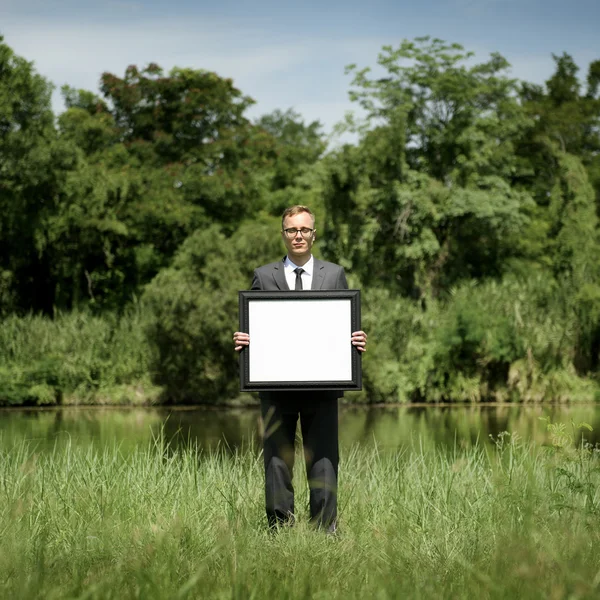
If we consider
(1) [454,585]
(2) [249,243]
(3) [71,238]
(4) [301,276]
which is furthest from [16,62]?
(1) [454,585]

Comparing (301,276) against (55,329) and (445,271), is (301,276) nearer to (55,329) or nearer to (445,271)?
(55,329)

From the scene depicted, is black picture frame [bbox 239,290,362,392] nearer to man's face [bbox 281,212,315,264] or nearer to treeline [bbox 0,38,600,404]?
man's face [bbox 281,212,315,264]

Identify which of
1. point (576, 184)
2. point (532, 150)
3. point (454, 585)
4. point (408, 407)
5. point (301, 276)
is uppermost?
point (532, 150)

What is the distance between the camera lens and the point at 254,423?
56.8 feet

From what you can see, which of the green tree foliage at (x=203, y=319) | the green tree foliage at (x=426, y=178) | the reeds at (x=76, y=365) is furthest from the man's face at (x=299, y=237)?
the green tree foliage at (x=426, y=178)

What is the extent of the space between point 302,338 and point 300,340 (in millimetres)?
12

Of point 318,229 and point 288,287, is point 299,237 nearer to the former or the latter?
point 288,287

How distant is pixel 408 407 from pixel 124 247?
13054mm

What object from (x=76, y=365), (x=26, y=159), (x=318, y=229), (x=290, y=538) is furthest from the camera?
(x=318, y=229)

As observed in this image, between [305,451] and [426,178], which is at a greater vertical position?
[426,178]

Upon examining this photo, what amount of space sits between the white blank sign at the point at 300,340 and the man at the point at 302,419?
248 mm

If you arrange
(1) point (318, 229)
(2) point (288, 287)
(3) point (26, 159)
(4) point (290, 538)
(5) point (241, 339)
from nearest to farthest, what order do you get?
1. (4) point (290, 538)
2. (5) point (241, 339)
3. (2) point (288, 287)
4. (3) point (26, 159)
5. (1) point (318, 229)

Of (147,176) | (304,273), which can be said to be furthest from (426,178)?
(304,273)

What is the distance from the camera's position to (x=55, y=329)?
2322 centimetres
